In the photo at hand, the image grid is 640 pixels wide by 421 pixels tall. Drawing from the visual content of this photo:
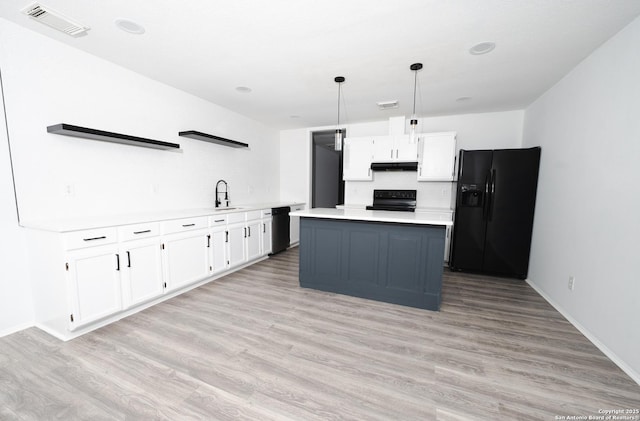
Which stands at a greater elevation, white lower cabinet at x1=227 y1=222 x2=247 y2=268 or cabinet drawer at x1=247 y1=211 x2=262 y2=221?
cabinet drawer at x1=247 y1=211 x2=262 y2=221

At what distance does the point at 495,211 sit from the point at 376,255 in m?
2.09

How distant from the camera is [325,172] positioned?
707 cm

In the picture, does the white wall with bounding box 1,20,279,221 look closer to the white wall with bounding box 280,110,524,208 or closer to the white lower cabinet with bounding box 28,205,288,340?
the white lower cabinet with bounding box 28,205,288,340

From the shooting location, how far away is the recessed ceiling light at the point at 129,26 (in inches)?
77.8

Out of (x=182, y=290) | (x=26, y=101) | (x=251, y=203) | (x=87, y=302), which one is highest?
(x=26, y=101)

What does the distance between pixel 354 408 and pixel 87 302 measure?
2266 mm

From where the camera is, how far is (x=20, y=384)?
1607 mm

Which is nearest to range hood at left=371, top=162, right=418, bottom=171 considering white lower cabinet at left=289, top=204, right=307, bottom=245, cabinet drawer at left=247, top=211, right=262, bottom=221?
white lower cabinet at left=289, top=204, right=307, bottom=245

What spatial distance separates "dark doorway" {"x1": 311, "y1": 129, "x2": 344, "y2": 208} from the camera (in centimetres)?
584

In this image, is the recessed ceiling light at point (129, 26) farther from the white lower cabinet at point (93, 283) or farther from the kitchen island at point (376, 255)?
the kitchen island at point (376, 255)

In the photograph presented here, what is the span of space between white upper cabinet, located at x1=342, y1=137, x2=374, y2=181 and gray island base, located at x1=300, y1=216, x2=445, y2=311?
1838 millimetres

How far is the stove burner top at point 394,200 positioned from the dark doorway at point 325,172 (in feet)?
5.33

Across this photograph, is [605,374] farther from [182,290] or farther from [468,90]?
[182,290]

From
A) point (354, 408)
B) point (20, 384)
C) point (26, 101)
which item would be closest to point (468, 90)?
point (354, 408)
